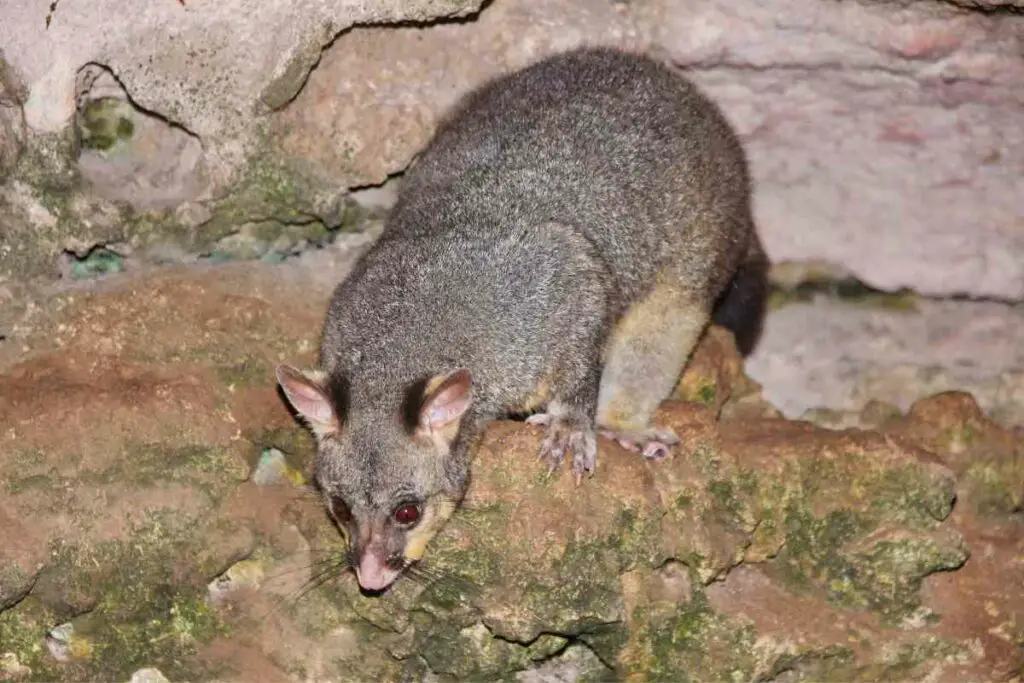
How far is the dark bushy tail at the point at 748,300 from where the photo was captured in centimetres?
634

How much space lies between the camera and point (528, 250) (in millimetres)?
5352

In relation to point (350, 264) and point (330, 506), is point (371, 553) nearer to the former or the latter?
point (330, 506)

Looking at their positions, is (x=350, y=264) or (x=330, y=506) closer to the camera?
(x=330, y=506)

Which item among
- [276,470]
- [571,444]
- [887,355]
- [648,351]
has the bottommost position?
[887,355]

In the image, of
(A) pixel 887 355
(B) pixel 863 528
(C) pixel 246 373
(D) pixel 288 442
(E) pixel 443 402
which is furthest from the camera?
(A) pixel 887 355

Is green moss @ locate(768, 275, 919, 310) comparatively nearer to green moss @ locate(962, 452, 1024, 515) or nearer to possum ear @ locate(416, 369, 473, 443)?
green moss @ locate(962, 452, 1024, 515)

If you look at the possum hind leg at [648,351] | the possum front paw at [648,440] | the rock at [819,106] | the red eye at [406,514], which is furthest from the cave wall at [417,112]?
the red eye at [406,514]

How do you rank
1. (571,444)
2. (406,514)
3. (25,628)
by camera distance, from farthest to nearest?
(571,444), (25,628), (406,514)

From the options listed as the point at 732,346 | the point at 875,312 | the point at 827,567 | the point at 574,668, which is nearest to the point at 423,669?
the point at 574,668

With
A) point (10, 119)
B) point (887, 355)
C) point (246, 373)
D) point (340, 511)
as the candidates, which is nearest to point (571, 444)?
point (340, 511)

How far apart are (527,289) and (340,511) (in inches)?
41.6

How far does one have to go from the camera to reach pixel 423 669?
17.8ft

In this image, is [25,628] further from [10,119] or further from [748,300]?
[748,300]

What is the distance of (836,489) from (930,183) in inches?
64.1
